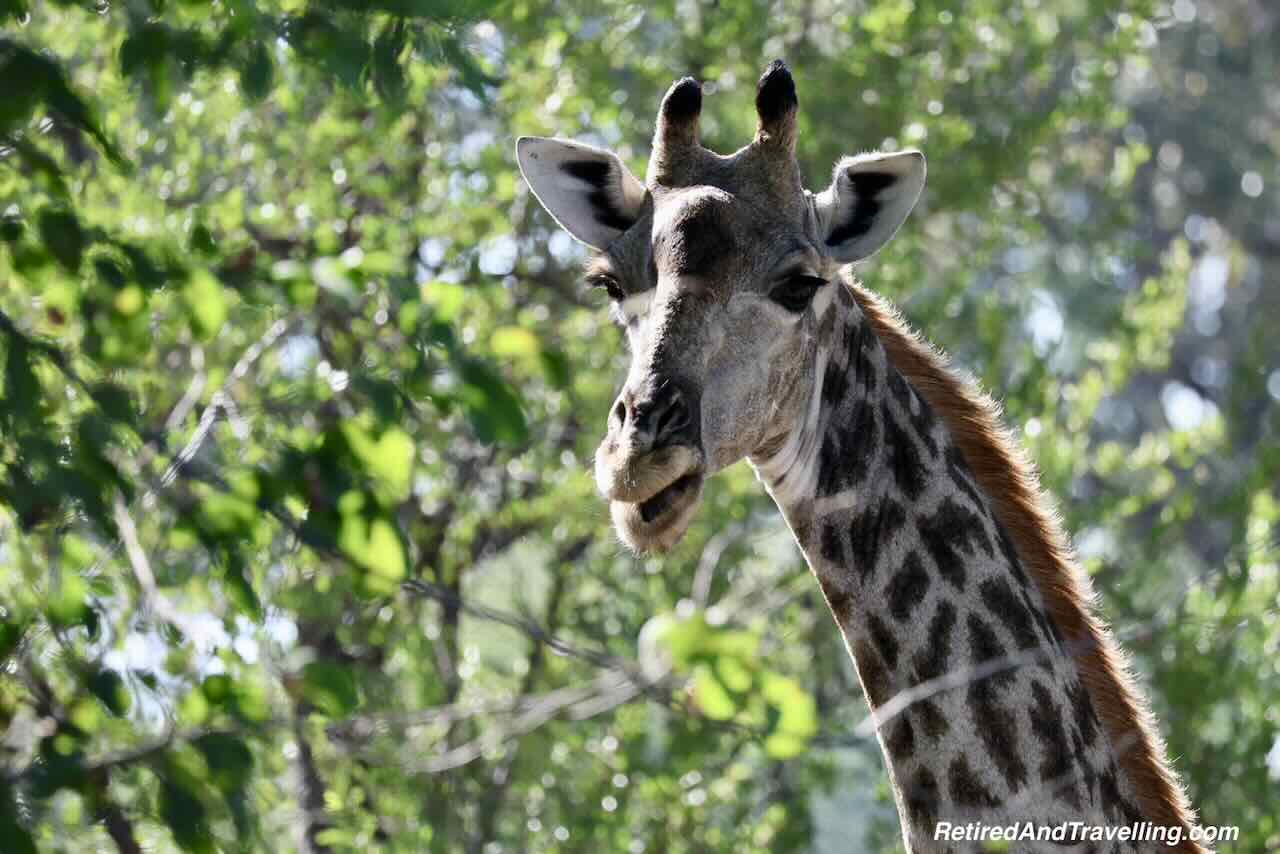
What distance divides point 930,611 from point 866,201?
1.08 m

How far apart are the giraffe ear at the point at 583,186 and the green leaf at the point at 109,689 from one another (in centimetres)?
204

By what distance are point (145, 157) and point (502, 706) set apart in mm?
5614

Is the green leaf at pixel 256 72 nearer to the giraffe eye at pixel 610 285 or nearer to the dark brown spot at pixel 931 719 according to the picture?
the giraffe eye at pixel 610 285

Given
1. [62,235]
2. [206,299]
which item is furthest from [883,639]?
[62,235]

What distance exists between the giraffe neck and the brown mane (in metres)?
0.08

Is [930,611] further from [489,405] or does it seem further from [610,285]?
[489,405]

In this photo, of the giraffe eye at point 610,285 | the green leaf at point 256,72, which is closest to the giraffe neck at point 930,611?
the giraffe eye at point 610,285

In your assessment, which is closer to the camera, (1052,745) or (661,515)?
(661,515)

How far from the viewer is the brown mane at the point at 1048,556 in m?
4.17

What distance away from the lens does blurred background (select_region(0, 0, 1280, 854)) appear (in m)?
3.20

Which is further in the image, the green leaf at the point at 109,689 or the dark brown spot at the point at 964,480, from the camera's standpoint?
the dark brown spot at the point at 964,480

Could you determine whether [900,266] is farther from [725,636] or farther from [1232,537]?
[725,636]

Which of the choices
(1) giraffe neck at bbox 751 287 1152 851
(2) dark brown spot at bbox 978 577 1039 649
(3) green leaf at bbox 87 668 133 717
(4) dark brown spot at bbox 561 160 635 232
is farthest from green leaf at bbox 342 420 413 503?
(4) dark brown spot at bbox 561 160 635 232

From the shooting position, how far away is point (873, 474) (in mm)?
4207
